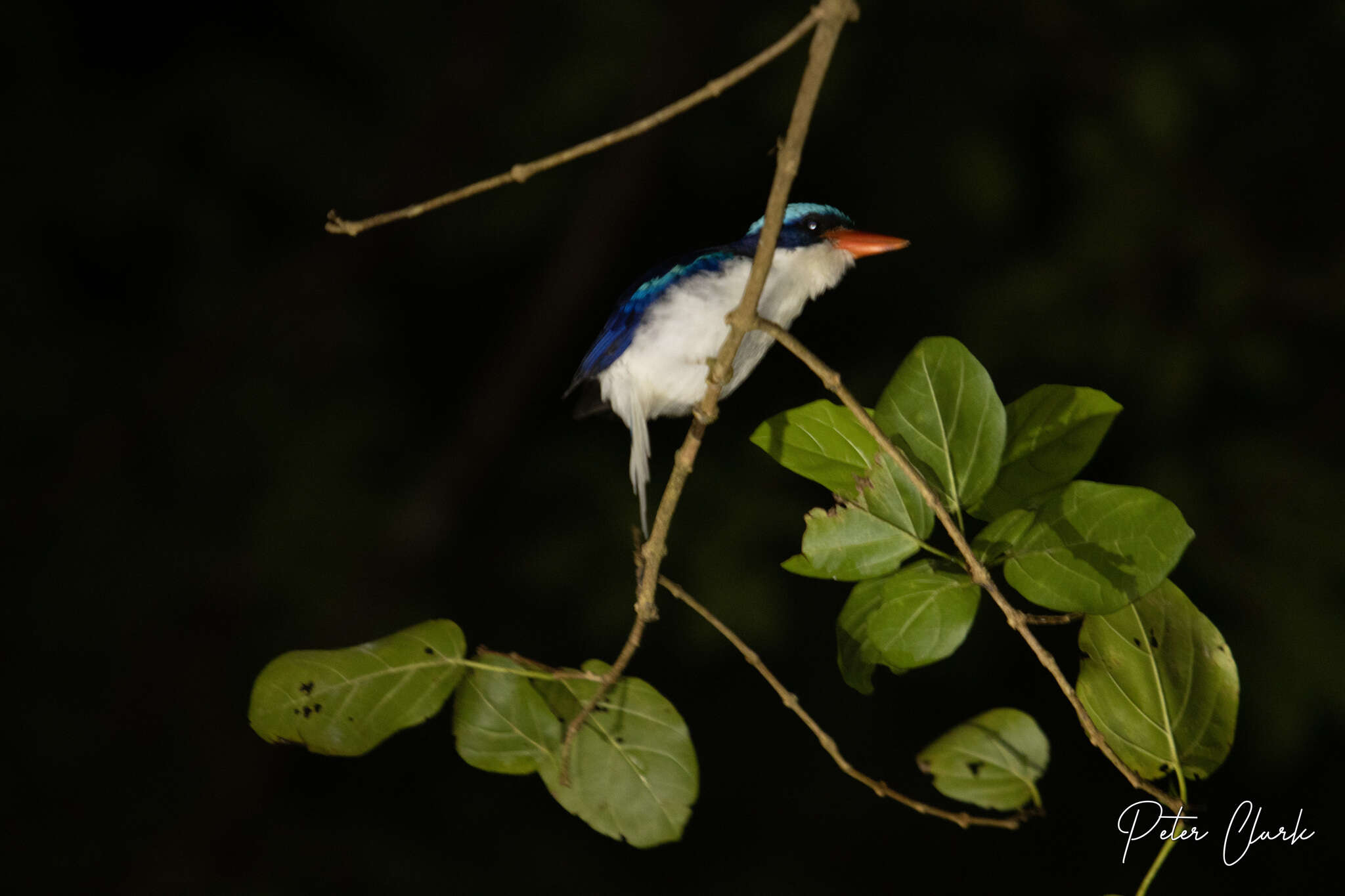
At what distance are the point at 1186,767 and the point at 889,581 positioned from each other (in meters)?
0.32

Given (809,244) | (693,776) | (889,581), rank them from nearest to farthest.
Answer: (889,581), (693,776), (809,244)

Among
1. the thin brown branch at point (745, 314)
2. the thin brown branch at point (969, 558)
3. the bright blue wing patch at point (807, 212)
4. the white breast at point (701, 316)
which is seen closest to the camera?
the thin brown branch at point (745, 314)

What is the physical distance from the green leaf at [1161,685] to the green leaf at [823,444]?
0.25 metres

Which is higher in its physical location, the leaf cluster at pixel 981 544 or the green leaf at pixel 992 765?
the leaf cluster at pixel 981 544

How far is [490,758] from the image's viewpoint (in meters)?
1.02

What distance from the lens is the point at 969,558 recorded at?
860 mm

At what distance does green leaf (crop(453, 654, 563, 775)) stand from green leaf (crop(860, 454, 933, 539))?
0.39 metres

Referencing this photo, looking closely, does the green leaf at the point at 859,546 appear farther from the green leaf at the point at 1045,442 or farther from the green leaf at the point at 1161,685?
the green leaf at the point at 1161,685

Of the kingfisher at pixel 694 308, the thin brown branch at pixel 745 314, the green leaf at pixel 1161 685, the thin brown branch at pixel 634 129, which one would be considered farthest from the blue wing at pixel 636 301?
the green leaf at pixel 1161 685

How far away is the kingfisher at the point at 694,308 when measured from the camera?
1.54 m

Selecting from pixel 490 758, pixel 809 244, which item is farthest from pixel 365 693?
pixel 809 244

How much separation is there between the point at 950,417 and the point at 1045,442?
9cm

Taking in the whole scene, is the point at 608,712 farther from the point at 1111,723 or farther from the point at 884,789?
the point at 1111,723

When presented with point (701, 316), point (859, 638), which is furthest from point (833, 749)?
point (701, 316)
